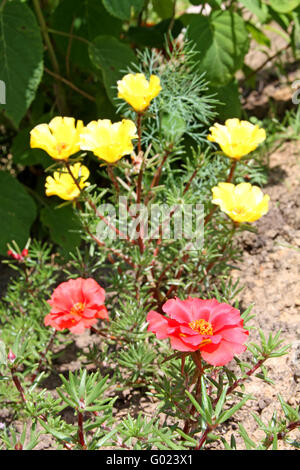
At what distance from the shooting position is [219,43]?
1.63 metres

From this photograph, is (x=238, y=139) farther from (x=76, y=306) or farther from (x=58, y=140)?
(x=76, y=306)

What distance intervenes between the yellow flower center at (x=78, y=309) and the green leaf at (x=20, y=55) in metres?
0.63

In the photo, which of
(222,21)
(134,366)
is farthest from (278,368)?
(222,21)

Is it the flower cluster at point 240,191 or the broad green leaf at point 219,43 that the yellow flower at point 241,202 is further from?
the broad green leaf at point 219,43

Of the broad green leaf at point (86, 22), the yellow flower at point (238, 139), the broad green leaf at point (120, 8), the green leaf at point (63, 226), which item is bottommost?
the green leaf at point (63, 226)

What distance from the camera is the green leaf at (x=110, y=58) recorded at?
1.58m

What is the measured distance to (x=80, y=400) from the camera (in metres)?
0.93

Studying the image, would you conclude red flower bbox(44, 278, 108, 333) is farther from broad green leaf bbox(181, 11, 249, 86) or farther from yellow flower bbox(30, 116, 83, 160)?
broad green leaf bbox(181, 11, 249, 86)

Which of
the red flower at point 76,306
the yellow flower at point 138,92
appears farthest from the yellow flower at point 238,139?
the red flower at point 76,306

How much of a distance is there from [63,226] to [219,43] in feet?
2.34

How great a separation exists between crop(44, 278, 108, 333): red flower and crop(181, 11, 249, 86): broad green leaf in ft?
2.56

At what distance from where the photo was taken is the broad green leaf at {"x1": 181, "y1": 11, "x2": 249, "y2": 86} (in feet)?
5.30
